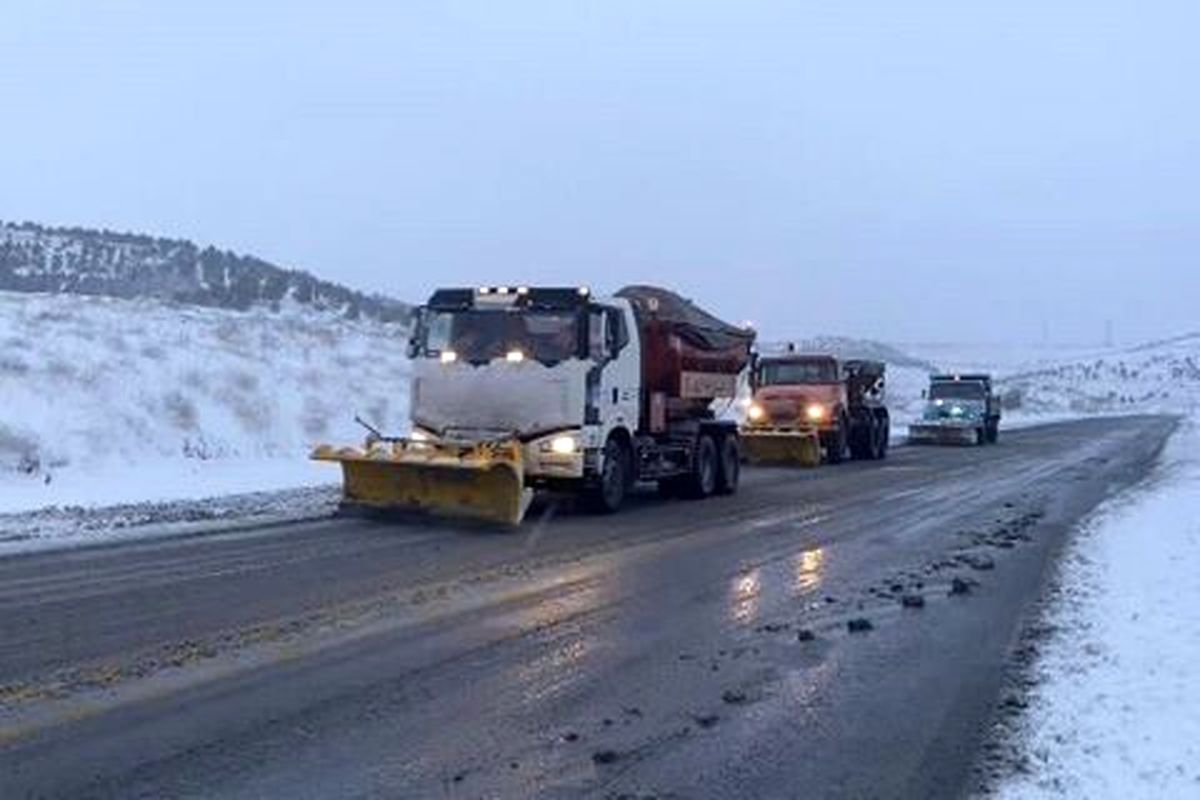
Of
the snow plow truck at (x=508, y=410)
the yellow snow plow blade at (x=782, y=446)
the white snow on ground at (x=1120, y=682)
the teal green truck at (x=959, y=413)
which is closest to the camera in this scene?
the white snow on ground at (x=1120, y=682)

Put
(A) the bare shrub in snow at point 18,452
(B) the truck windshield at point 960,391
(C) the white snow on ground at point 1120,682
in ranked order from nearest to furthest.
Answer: (C) the white snow on ground at point 1120,682 < (A) the bare shrub in snow at point 18,452 < (B) the truck windshield at point 960,391

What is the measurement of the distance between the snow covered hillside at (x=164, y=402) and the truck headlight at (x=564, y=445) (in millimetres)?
6321

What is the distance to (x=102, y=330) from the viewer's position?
42750 mm

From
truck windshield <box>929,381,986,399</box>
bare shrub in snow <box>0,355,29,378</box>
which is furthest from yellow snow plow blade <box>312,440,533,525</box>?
truck windshield <box>929,381,986,399</box>

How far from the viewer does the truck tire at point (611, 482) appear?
2044 centimetres

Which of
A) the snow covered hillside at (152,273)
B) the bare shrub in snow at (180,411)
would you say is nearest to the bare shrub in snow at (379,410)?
the bare shrub in snow at (180,411)

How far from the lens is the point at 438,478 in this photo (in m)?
19.1

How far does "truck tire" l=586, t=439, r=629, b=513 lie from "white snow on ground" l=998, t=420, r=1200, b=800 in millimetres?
6343

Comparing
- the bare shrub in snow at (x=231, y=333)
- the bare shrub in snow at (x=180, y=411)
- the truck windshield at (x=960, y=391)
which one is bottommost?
the bare shrub in snow at (x=180, y=411)

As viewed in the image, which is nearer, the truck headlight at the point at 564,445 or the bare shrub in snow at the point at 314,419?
the truck headlight at the point at 564,445

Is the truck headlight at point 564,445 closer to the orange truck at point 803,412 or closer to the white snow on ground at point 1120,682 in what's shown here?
the white snow on ground at point 1120,682

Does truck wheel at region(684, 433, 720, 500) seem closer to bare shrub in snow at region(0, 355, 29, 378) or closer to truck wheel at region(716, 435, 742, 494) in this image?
truck wheel at region(716, 435, 742, 494)

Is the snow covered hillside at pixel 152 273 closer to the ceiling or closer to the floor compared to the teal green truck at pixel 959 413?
closer to the ceiling

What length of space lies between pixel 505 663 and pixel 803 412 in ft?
86.4
